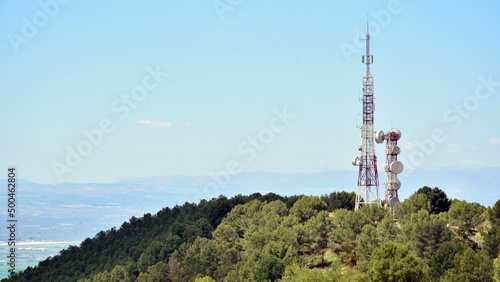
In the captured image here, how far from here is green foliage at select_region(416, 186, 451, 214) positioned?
93438mm

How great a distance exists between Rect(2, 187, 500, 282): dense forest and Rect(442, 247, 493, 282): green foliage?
75 mm

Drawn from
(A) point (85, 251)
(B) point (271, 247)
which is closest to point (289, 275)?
(B) point (271, 247)

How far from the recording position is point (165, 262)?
9569 centimetres

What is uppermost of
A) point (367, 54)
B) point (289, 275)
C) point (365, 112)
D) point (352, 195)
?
point (367, 54)

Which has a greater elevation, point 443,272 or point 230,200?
point 230,200

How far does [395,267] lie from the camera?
5831 cm

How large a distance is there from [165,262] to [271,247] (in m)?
22.5

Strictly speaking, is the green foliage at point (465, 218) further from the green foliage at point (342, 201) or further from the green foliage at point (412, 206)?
the green foliage at point (342, 201)

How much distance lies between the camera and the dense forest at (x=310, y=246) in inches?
2422

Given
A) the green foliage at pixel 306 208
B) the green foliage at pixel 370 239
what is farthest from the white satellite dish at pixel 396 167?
the green foliage at pixel 370 239

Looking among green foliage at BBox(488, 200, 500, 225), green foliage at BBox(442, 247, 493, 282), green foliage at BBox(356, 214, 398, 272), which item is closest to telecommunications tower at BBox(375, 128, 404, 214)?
green foliage at BBox(356, 214, 398, 272)

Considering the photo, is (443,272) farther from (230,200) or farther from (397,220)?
(230,200)

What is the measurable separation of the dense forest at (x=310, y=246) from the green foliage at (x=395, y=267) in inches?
2.8

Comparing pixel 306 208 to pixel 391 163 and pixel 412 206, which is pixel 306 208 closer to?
pixel 391 163
